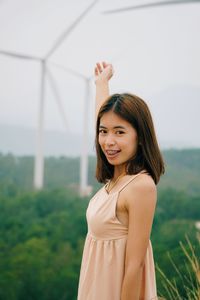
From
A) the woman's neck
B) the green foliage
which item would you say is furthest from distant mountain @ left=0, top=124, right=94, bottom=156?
the woman's neck

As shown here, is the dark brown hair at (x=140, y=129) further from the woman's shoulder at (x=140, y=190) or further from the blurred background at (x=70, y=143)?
the blurred background at (x=70, y=143)

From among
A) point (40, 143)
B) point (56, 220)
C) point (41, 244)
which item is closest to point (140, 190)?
point (40, 143)

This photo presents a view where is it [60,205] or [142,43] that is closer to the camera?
[60,205]

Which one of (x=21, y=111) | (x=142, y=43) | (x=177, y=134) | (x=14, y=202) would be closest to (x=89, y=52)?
(x=142, y=43)

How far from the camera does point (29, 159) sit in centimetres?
1202

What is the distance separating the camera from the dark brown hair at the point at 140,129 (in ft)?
4.48

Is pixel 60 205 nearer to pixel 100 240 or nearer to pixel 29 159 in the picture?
pixel 29 159

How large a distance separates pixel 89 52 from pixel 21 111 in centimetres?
214

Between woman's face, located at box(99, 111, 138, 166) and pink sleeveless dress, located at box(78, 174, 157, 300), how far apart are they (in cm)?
7

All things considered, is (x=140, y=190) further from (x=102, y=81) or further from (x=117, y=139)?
(x=102, y=81)

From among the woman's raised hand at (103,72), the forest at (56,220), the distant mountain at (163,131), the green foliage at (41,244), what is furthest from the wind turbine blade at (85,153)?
the woman's raised hand at (103,72)

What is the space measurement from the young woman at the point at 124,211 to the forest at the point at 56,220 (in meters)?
7.93

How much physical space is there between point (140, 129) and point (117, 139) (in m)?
0.06

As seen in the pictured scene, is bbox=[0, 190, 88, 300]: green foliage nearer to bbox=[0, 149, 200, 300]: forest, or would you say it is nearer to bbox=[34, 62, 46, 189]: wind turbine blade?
bbox=[0, 149, 200, 300]: forest
